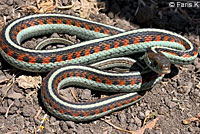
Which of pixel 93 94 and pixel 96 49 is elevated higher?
pixel 96 49

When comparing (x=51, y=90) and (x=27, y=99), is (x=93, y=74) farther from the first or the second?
(x=27, y=99)

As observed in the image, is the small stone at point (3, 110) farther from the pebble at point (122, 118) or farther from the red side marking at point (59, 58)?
the pebble at point (122, 118)

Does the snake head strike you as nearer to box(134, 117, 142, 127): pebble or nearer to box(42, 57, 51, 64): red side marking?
box(134, 117, 142, 127): pebble

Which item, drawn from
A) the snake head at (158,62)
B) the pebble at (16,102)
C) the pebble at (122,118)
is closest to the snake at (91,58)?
the snake head at (158,62)

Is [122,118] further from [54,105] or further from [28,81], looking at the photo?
[28,81]

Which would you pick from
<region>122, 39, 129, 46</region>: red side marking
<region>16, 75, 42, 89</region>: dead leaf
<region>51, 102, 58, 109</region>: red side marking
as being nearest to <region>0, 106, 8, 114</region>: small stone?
<region>16, 75, 42, 89</region>: dead leaf

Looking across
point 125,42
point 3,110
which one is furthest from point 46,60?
point 125,42

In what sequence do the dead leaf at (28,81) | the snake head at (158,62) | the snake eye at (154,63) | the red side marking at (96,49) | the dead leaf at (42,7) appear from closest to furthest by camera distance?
the snake head at (158,62)
the snake eye at (154,63)
the dead leaf at (28,81)
the red side marking at (96,49)
the dead leaf at (42,7)
